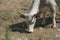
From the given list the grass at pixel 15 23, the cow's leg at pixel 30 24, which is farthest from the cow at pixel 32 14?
the grass at pixel 15 23

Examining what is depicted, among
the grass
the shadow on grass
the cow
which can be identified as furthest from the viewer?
the shadow on grass

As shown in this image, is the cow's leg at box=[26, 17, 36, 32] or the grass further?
the cow's leg at box=[26, 17, 36, 32]

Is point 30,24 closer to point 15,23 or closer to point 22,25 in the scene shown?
point 22,25

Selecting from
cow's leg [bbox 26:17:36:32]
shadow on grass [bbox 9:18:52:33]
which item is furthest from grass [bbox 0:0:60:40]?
cow's leg [bbox 26:17:36:32]

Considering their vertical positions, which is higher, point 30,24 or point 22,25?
point 30,24

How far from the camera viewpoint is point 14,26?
27.5 ft

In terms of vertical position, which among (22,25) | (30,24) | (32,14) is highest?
(32,14)

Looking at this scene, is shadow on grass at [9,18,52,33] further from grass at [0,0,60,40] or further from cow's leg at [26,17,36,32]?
cow's leg at [26,17,36,32]

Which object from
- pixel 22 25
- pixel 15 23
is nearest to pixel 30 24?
pixel 22 25

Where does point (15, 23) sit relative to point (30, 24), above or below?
below

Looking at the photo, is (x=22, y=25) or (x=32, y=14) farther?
(x=22, y=25)

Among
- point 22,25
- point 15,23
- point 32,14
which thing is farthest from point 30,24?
point 15,23

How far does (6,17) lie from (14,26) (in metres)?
0.62

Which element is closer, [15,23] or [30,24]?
[30,24]
